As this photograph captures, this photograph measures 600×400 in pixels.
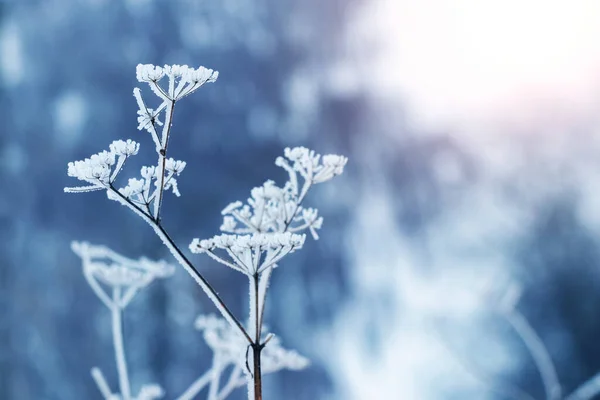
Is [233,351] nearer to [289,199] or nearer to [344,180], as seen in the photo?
[289,199]

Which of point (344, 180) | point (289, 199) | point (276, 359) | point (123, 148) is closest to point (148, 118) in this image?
point (123, 148)

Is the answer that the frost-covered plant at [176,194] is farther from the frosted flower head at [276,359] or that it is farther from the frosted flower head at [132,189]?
the frosted flower head at [276,359]

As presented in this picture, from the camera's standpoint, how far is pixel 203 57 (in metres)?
2.39

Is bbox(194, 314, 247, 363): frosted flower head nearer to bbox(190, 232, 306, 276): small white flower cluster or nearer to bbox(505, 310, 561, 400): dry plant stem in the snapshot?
bbox(190, 232, 306, 276): small white flower cluster

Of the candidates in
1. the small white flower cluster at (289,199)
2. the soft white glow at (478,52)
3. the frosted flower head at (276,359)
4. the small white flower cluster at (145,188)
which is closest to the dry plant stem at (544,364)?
the frosted flower head at (276,359)

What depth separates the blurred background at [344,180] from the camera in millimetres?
2266

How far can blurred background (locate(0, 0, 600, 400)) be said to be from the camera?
2266mm

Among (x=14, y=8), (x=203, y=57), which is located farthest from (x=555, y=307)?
(x=14, y=8)

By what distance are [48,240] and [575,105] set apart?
205cm

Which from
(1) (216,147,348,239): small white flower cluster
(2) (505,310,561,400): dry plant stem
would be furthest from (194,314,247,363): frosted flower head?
(2) (505,310,561,400): dry plant stem

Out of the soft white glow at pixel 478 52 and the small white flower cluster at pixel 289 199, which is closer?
the small white flower cluster at pixel 289 199

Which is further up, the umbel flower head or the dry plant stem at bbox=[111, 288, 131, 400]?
the umbel flower head

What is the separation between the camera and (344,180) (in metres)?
2.42

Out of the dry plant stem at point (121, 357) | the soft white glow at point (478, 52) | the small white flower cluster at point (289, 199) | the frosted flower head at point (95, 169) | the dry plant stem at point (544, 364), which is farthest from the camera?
the soft white glow at point (478, 52)
